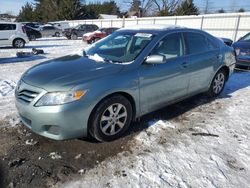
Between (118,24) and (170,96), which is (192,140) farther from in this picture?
(118,24)

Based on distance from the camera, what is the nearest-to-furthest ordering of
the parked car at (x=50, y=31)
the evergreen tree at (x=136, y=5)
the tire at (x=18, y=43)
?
the tire at (x=18, y=43) < the parked car at (x=50, y=31) < the evergreen tree at (x=136, y=5)

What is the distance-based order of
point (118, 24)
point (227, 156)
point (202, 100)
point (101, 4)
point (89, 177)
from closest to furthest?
point (89, 177) < point (227, 156) < point (202, 100) < point (118, 24) < point (101, 4)

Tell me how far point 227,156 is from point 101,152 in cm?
171

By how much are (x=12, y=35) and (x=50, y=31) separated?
13.4 metres

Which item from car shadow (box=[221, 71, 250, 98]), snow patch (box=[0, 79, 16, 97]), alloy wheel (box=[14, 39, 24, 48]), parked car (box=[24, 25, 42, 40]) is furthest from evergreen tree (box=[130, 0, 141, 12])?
snow patch (box=[0, 79, 16, 97])

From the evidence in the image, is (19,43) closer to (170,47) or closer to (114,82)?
(170,47)

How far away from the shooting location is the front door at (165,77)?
3.90 m

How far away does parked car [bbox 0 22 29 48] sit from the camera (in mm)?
15398

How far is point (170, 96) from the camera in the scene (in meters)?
4.41

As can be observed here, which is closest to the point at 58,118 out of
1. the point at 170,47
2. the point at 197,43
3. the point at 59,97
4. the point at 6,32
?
the point at 59,97

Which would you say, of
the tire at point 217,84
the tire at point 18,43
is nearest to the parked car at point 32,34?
the tire at point 18,43

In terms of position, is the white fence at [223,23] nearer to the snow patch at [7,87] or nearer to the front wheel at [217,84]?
the front wheel at [217,84]

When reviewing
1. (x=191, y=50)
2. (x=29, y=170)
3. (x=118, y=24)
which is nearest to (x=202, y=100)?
(x=191, y=50)

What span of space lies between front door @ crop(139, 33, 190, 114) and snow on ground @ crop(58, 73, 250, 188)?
440 mm
